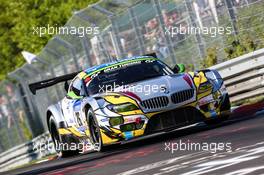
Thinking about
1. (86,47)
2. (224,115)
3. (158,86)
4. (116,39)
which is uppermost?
(86,47)

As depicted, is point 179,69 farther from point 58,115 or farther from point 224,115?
point 58,115

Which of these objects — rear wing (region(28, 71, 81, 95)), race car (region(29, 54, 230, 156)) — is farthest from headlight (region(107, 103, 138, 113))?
rear wing (region(28, 71, 81, 95))

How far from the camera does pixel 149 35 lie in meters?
20.9

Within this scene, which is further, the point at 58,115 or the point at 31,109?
the point at 31,109

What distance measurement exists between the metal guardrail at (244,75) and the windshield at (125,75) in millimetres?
2416

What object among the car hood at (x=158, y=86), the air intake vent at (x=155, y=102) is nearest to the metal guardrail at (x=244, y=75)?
Result: the car hood at (x=158, y=86)

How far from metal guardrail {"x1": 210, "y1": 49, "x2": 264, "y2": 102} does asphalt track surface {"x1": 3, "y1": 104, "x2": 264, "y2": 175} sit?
145 centimetres

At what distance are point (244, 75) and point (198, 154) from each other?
24.4 ft

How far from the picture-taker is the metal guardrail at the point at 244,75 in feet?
55.1

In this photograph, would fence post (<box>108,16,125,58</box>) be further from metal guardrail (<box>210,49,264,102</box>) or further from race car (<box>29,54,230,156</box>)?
→ race car (<box>29,54,230,156</box>)

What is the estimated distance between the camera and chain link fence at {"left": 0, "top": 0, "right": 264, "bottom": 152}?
59.8 feet

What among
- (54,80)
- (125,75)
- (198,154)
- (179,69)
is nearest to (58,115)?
(54,80)

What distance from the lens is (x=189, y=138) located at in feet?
41.4

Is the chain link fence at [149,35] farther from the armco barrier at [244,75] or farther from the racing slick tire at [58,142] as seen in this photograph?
the racing slick tire at [58,142]
